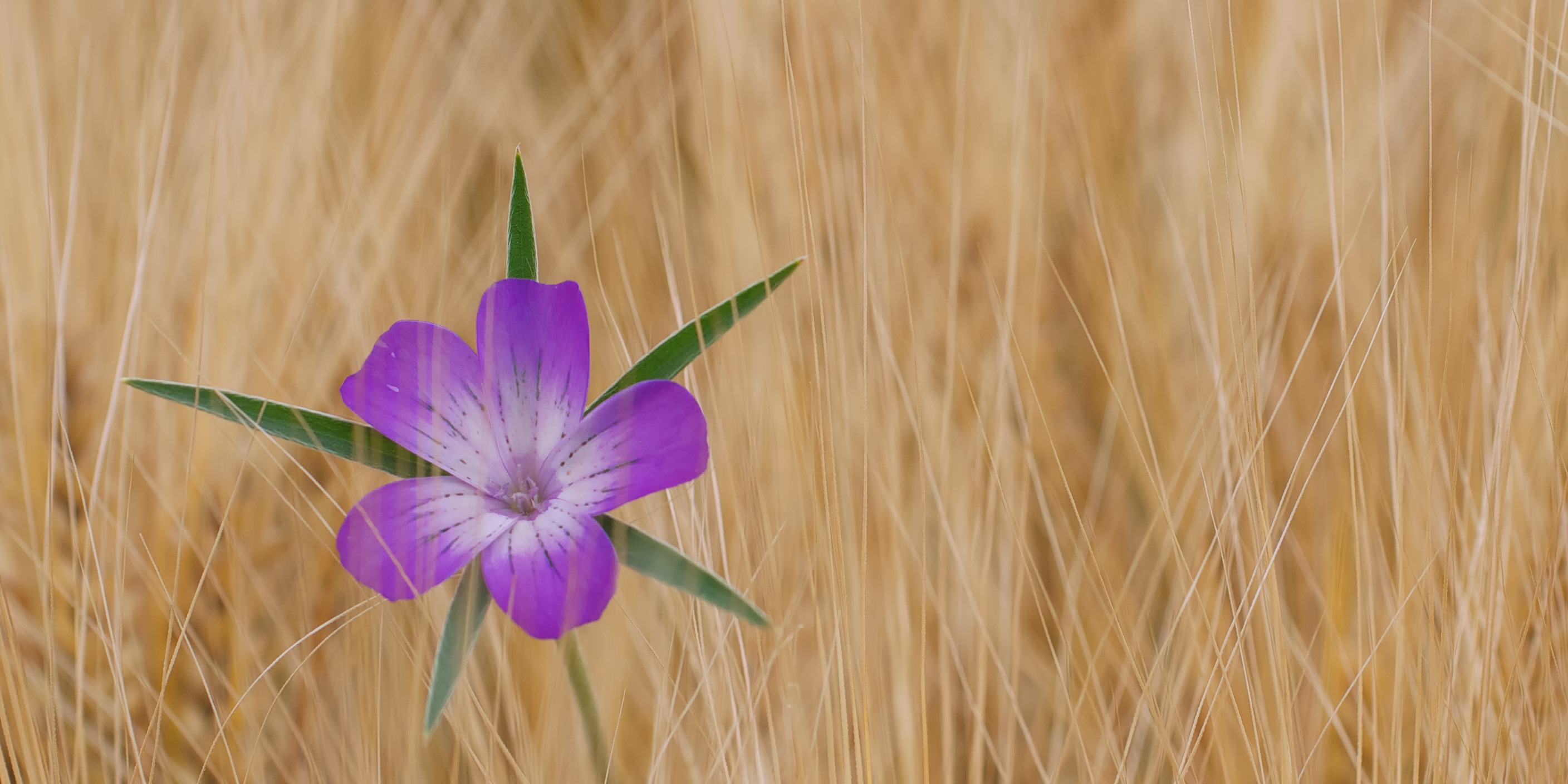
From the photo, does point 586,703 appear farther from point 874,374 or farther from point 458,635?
point 874,374

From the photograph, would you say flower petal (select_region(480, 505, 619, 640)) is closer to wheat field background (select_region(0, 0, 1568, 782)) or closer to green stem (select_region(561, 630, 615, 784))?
green stem (select_region(561, 630, 615, 784))

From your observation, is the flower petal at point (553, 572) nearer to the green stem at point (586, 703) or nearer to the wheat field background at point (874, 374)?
the green stem at point (586, 703)

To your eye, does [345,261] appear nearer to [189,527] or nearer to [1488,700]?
[189,527]

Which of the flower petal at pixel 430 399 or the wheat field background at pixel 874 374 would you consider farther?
the wheat field background at pixel 874 374

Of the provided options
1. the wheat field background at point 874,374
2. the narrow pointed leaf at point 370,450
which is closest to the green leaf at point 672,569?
the narrow pointed leaf at point 370,450

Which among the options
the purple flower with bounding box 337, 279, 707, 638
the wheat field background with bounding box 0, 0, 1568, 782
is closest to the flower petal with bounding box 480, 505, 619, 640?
the purple flower with bounding box 337, 279, 707, 638
